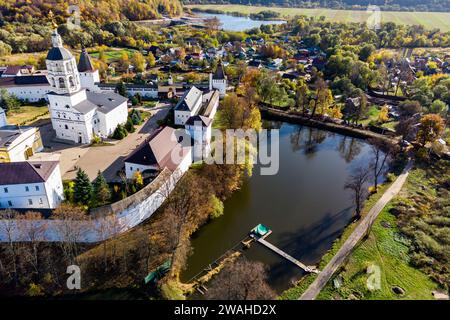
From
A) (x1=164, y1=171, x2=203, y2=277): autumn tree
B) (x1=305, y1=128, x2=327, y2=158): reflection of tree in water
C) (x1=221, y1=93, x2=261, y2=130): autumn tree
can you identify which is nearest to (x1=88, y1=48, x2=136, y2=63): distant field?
(x1=221, y1=93, x2=261, y2=130): autumn tree

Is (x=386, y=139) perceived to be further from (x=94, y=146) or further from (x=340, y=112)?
(x=94, y=146)

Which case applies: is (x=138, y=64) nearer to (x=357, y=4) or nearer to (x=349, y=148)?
(x=349, y=148)

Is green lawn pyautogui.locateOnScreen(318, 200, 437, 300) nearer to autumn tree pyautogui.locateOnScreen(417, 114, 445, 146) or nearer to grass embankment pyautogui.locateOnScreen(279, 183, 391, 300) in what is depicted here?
grass embankment pyautogui.locateOnScreen(279, 183, 391, 300)

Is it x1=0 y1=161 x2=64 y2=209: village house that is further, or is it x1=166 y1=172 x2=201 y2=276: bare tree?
x1=0 y1=161 x2=64 y2=209: village house

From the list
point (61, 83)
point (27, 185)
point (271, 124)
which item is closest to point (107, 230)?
point (27, 185)

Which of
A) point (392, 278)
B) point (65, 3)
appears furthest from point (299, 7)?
point (392, 278)
